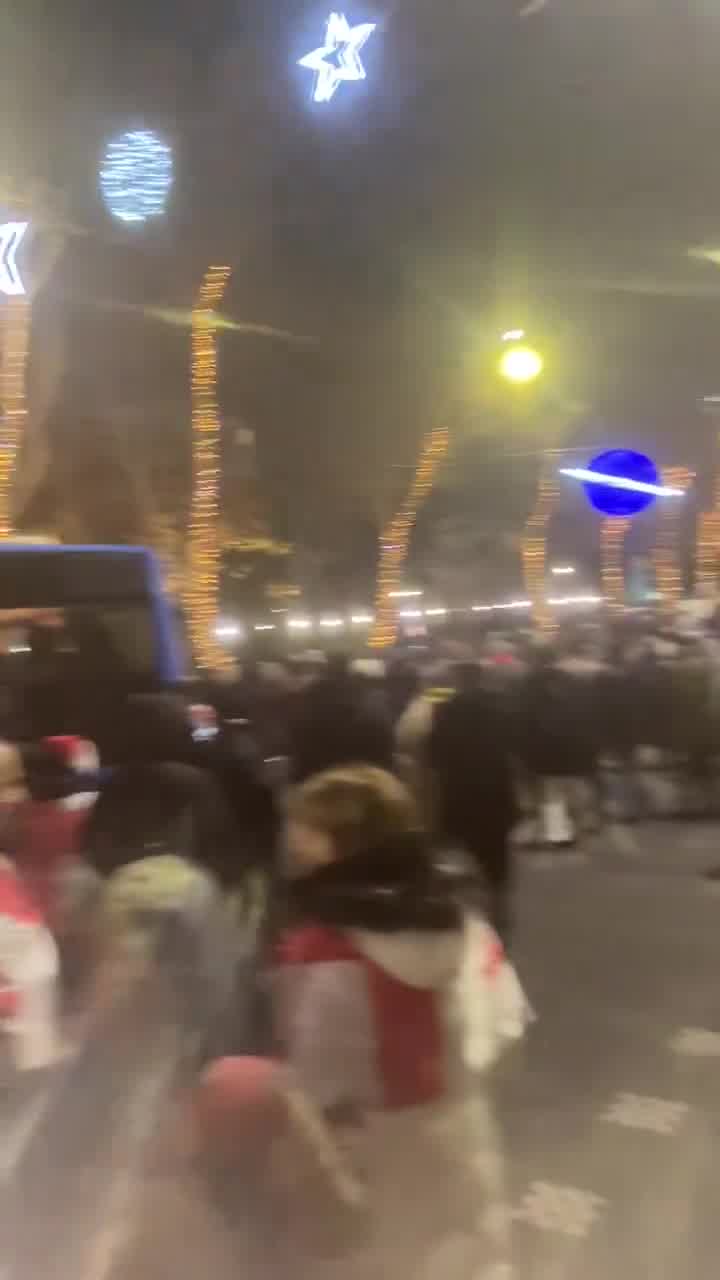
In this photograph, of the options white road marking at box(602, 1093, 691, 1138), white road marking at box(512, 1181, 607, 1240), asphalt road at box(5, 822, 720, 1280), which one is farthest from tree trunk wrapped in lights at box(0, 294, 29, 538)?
white road marking at box(512, 1181, 607, 1240)

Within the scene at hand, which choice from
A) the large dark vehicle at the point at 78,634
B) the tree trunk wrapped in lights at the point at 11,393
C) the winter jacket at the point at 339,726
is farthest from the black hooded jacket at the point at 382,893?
the tree trunk wrapped in lights at the point at 11,393

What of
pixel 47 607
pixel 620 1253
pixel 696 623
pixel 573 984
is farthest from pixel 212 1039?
pixel 696 623

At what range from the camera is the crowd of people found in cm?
221

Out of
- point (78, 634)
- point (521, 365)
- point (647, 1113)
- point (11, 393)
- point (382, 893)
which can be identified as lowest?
point (647, 1113)

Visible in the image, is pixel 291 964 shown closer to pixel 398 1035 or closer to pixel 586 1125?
pixel 398 1035

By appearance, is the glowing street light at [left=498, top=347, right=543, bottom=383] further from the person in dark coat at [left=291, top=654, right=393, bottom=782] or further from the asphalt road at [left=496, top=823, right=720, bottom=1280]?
the asphalt road at [left=496, top=823, right=720, bottom=1280]

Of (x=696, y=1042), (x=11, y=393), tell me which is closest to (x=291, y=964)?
(x=696, y=1042)

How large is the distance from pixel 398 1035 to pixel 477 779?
219 cm

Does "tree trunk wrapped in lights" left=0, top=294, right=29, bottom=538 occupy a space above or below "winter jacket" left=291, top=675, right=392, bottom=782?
above

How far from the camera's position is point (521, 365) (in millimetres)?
4234

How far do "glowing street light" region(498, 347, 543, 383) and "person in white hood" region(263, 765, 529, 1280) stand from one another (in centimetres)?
211

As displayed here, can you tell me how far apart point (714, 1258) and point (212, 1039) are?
4.38 ft

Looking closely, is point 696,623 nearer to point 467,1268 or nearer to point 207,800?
point 207,800

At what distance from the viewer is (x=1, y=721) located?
5570 mm
